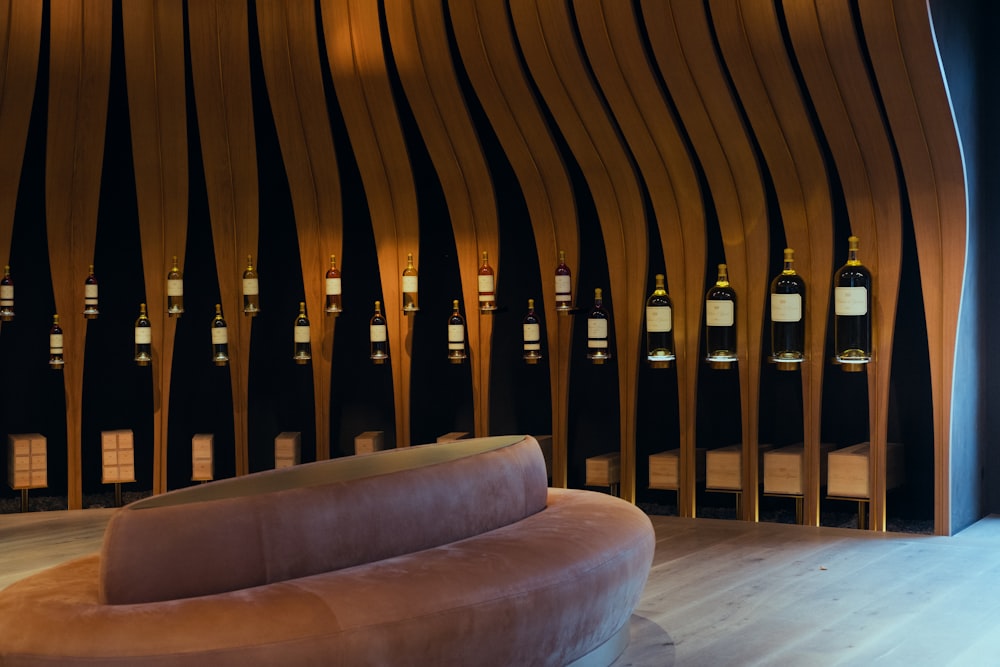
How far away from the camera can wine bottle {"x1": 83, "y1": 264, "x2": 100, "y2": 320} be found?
24.2 feet

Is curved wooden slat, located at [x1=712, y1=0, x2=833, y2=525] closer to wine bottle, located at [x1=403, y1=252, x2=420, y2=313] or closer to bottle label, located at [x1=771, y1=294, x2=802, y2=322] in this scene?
bottle label, located at [x1=771, y1=294, x2=802, y2=322]

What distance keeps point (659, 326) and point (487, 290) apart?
1254mm

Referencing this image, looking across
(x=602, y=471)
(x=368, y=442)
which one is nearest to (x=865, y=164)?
(x=602, y=471)

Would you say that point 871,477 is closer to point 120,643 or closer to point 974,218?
point 974,218

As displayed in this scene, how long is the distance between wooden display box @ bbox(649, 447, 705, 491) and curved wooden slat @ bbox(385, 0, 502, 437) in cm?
121

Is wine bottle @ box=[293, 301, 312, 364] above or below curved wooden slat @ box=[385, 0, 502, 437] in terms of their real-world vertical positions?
below

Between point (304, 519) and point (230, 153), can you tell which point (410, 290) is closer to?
point (230, 153)

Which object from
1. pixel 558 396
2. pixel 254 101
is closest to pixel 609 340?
pixel 558 396

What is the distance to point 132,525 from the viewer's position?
9.36ft

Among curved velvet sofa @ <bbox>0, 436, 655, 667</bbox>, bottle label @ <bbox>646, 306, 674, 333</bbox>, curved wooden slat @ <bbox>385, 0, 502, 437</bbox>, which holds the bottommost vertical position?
curved velvet sofa @ <bbox>0, 436, 655, 667</bbox>

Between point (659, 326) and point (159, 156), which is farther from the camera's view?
point (159, 156)

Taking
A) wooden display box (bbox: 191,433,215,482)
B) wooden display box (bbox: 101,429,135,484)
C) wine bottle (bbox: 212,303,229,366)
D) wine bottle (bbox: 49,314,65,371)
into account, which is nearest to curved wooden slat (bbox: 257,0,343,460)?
wine bottle (bbox: 212,303,229,366)

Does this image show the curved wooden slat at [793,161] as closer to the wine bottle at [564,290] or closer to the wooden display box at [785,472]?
the wooden display box at [785,472]

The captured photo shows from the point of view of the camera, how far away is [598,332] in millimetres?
6809
